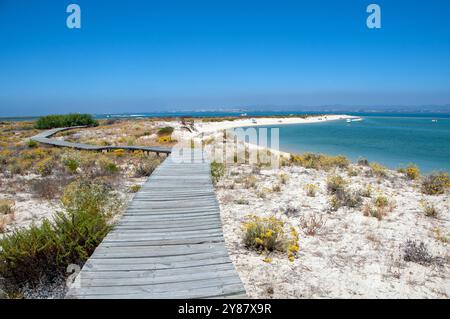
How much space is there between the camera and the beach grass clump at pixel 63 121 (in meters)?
38.0

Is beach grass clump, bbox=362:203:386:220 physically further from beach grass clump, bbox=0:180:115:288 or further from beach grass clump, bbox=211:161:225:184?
beach grass clump, bbox=0:180:115:288

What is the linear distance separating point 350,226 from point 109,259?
5.47 metres

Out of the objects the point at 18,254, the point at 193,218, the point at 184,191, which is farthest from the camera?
the point at 184,191

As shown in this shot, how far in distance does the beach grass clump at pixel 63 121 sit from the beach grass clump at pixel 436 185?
139 feet

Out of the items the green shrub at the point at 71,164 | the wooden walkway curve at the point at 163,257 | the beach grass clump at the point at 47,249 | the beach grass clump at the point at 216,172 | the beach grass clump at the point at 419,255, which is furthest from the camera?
the green shrub at the point at 71,164

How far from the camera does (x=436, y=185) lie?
377 inches

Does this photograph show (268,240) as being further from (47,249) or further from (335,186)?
(335,186)

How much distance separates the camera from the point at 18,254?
13.4ft

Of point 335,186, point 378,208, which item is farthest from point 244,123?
point 378,208

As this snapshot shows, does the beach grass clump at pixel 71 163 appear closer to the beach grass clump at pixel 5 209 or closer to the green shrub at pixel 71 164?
the green shrub at pixel 71 164

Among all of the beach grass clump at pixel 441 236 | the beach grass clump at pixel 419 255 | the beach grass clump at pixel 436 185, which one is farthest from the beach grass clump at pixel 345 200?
the beach grass clump at pixel 436 185

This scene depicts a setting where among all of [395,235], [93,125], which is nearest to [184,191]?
[395,235]
